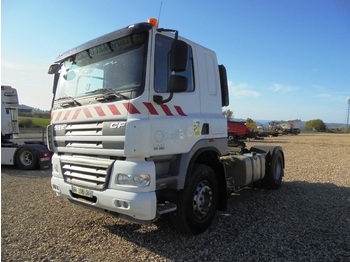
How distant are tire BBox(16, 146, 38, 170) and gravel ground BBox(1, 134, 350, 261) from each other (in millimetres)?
3929

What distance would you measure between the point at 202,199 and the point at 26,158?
8.52m

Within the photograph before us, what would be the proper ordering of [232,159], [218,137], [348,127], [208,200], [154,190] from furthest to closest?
1. [348,127]
2. [232,159]
3. [218,137]
4. [208,200]
5. [154,190]

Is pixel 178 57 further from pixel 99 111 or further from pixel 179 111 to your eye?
pixel 99 111

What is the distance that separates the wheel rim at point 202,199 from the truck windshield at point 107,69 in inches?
70.5

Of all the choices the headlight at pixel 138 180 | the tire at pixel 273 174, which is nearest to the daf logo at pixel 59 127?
the headlight at pixel 138 180

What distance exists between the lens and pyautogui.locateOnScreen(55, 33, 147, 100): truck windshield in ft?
12.5

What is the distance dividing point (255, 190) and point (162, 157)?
4.26 meters

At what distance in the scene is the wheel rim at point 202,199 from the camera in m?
4.39

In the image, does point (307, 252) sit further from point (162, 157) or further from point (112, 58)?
point (112, 58)

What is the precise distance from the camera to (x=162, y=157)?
3947 millimetres

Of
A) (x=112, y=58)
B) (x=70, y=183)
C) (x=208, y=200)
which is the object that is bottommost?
(x=208, y=200)

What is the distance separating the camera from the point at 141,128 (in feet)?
11.7

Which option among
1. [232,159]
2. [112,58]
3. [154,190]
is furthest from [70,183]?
[232,159]

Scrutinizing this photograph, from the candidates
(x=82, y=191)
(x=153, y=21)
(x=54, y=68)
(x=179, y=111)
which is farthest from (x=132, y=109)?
(x=54, y=68)
